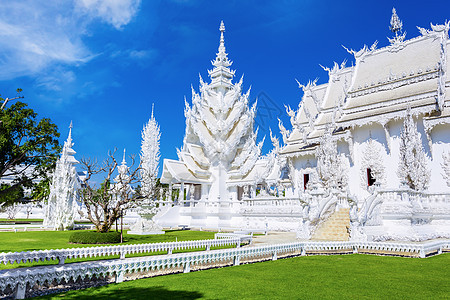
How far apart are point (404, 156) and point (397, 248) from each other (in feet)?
31.7

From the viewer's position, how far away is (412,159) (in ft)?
→ 59.2

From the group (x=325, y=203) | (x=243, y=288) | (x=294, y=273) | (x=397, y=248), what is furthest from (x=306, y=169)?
(x=243, y=288)

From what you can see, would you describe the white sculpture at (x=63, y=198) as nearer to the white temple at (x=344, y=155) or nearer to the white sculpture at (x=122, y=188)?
the white sculpture at (x=122, y=188)

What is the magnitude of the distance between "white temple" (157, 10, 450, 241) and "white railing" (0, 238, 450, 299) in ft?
7.15

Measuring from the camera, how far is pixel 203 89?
31.0m

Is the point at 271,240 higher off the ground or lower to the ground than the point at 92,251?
lower

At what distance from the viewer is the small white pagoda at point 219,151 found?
28.6 meters

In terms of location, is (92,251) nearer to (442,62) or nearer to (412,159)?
(412,159)

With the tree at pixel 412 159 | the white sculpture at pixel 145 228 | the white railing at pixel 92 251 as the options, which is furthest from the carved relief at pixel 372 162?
the white sculpture at pixel 145 228

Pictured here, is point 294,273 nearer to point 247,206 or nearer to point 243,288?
point 243,288

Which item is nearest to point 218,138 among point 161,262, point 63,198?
point 63,198

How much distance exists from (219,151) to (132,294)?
78.7 ft

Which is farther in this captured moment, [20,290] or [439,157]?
[439,157]

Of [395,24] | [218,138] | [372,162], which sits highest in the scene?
[395,24]
